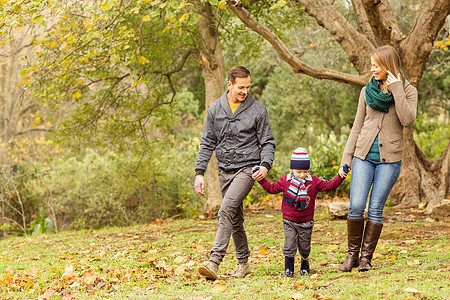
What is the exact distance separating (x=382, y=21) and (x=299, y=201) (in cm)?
527

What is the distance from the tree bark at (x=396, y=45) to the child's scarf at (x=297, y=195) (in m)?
4.05

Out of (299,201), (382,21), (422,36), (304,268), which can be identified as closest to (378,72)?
(299,201)

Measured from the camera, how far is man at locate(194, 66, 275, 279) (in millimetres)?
4512

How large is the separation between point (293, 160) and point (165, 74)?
6.81 meters

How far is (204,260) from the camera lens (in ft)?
A: 19.1

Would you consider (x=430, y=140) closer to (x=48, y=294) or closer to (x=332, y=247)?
(x=332, y=247)

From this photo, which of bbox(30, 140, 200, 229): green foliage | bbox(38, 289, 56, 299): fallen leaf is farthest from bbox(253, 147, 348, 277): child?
bbox(30, 140, 200, 229): green foliage

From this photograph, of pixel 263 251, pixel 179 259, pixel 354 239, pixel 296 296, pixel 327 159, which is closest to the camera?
pixel 296 296

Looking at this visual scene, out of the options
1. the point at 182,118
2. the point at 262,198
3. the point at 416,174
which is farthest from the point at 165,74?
the point at 182,118

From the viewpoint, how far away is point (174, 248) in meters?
6.76

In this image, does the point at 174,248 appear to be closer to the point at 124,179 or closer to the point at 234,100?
the point at 234,100

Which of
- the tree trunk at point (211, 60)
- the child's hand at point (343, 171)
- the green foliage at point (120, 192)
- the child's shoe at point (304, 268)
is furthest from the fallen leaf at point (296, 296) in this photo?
the green foliage at point (120, 192)

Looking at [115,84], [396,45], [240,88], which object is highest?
[396,45]

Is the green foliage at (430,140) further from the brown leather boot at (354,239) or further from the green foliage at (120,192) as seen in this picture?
the brown leather boot at (354,239)
